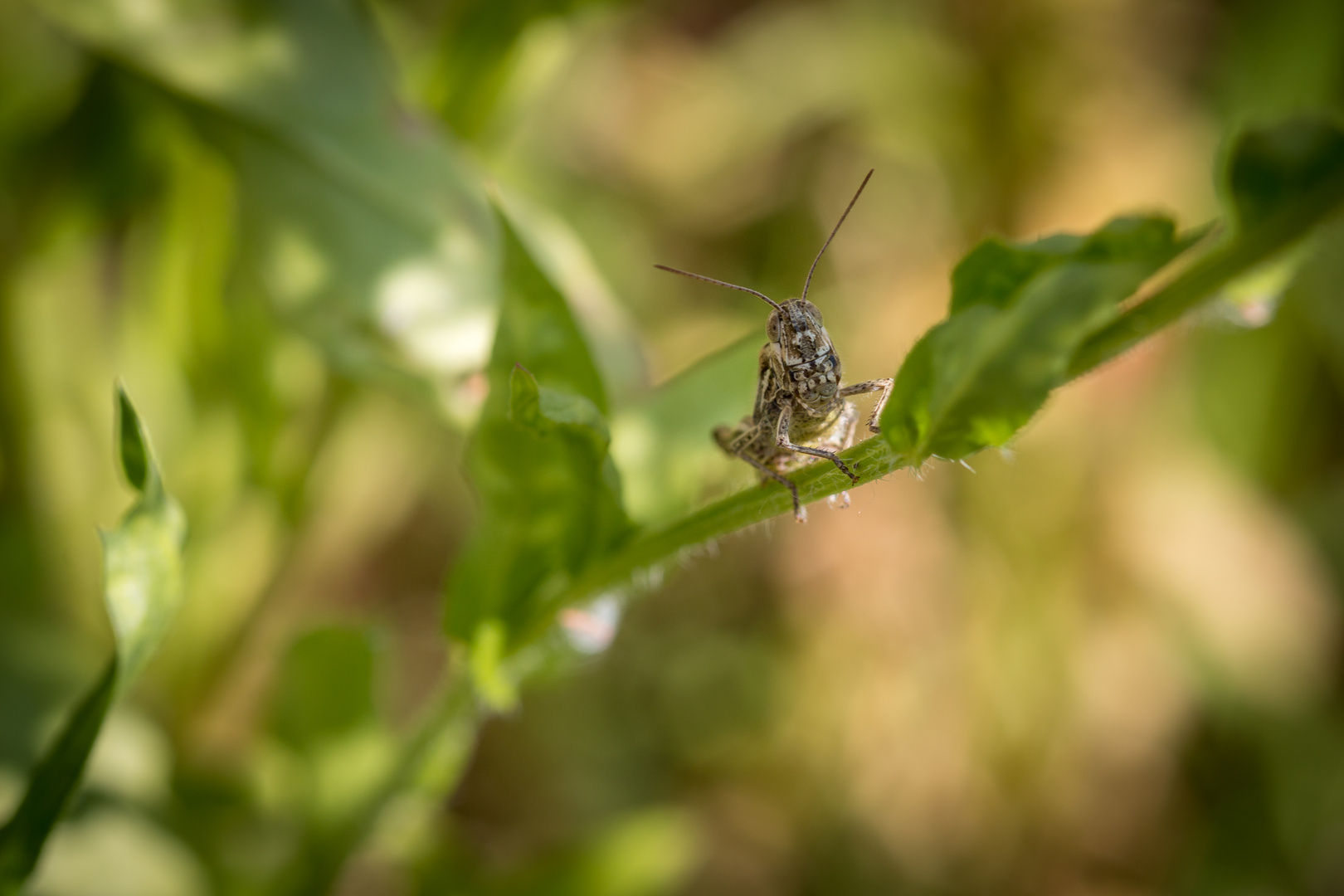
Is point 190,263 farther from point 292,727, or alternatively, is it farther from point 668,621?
point 668,621

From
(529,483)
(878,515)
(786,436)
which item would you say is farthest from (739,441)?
(878,515)

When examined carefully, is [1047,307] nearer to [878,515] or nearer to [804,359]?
[804,359]

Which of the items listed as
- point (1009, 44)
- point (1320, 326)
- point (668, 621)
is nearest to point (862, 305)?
→ point (1009, 44)

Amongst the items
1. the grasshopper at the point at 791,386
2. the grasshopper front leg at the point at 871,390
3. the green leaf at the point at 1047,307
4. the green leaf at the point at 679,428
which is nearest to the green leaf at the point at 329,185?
the green leaf at the point at 679,428

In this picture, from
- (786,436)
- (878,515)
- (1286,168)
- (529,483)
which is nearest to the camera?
(1286,168)

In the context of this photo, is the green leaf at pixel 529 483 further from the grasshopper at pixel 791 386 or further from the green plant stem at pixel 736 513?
the grasshopper at pixel 791 386

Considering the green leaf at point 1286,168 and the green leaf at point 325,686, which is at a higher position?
the green leaf at point 325,686

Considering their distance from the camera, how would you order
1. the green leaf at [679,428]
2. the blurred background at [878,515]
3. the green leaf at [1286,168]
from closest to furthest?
the green leaf at [1286,168]
the green leaf at [679,428]
the blurred background at [878,515]

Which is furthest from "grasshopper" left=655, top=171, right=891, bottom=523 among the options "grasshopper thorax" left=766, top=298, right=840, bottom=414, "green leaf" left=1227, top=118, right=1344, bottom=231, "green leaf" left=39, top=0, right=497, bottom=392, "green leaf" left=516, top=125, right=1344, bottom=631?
"green leaf" left=1227, top=118, right=1344, bottom=231
